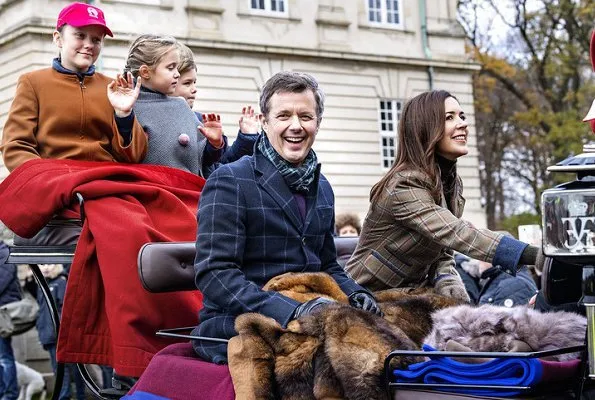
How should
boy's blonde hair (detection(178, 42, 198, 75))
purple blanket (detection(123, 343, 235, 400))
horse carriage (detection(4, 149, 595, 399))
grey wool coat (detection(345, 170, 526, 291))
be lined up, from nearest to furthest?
horse carriage (detection(4, 149, 595, 399)) → purple blanket (detection(123, 343, 235, 400)) → grey wool coat (detection(345, 170, 526, 291)) → boy's blonde hair (detection(178, 42, 198, 75))

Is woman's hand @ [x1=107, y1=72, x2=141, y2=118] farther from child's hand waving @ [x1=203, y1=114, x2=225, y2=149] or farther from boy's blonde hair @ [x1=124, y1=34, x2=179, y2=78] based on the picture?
child's hand waving @ [x1=203, y1=114, x2=225, y2=149]

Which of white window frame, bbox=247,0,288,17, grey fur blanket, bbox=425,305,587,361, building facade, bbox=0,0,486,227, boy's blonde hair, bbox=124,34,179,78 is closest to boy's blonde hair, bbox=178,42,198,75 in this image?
boy's blonde hair, bbox=124,34,179,78

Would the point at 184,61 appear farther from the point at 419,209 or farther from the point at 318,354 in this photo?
the point at 318,354

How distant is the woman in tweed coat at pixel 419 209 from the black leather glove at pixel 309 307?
1112 mm

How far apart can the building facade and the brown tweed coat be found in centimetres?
2194

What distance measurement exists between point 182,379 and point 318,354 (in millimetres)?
827

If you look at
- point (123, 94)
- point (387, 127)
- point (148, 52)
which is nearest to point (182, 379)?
point (123, 94)

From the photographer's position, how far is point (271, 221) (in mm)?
4973

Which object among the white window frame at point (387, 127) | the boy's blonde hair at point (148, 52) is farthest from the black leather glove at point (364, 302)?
the white window frame at point (387, 127)

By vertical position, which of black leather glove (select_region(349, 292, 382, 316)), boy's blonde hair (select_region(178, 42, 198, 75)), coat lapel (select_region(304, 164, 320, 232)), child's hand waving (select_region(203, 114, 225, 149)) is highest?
boy's blonde hair (select_region(178, 42, 198, 75))

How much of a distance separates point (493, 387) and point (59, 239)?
3270mm

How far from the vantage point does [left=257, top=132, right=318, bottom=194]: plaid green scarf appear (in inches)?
198

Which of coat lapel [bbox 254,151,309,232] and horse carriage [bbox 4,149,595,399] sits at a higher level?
coat lapel [bbox 254,151,309,232]

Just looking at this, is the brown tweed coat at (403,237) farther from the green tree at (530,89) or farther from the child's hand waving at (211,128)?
the green tree at (530,89)
